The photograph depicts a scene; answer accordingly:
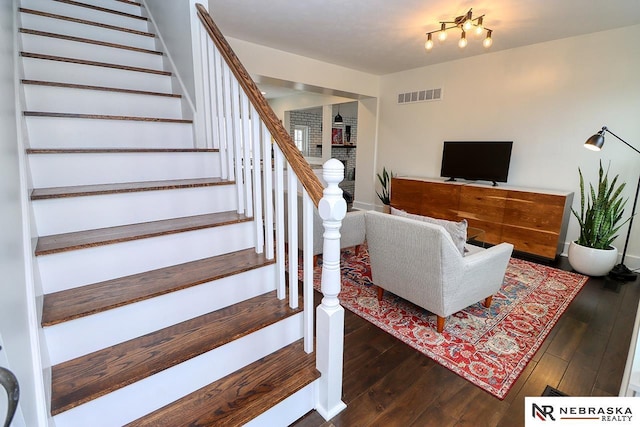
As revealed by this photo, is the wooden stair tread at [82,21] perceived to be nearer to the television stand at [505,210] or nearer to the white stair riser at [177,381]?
the white stair riser at [177,381]

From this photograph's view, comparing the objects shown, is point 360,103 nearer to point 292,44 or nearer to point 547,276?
point 292,44

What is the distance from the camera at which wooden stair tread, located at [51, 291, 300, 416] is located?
1.02 meters

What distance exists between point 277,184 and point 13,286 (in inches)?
39.3

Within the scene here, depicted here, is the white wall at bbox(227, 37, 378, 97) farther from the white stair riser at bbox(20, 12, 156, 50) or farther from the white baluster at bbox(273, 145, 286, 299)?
the white baluster at bbox(273, 145, 286, 299)

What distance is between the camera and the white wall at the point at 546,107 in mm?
3285

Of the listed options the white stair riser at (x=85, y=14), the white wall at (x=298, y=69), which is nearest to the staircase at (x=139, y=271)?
the white stair riser at (x=85, y=14)

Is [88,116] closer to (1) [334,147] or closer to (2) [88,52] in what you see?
(2) [88,52]

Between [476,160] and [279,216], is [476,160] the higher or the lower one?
the higher one

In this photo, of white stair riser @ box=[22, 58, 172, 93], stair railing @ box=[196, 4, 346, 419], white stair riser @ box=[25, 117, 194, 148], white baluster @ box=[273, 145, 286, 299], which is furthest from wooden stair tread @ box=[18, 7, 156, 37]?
white baluster @ box=[273, 145, 286, 299]

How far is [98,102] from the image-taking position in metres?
1.97

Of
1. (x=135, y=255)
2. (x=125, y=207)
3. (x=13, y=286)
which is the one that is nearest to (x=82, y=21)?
(x=125, y=207)

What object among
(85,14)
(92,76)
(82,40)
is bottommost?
(92,76)

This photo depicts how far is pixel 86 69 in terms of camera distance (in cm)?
207

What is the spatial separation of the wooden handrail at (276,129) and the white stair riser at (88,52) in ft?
3.39
